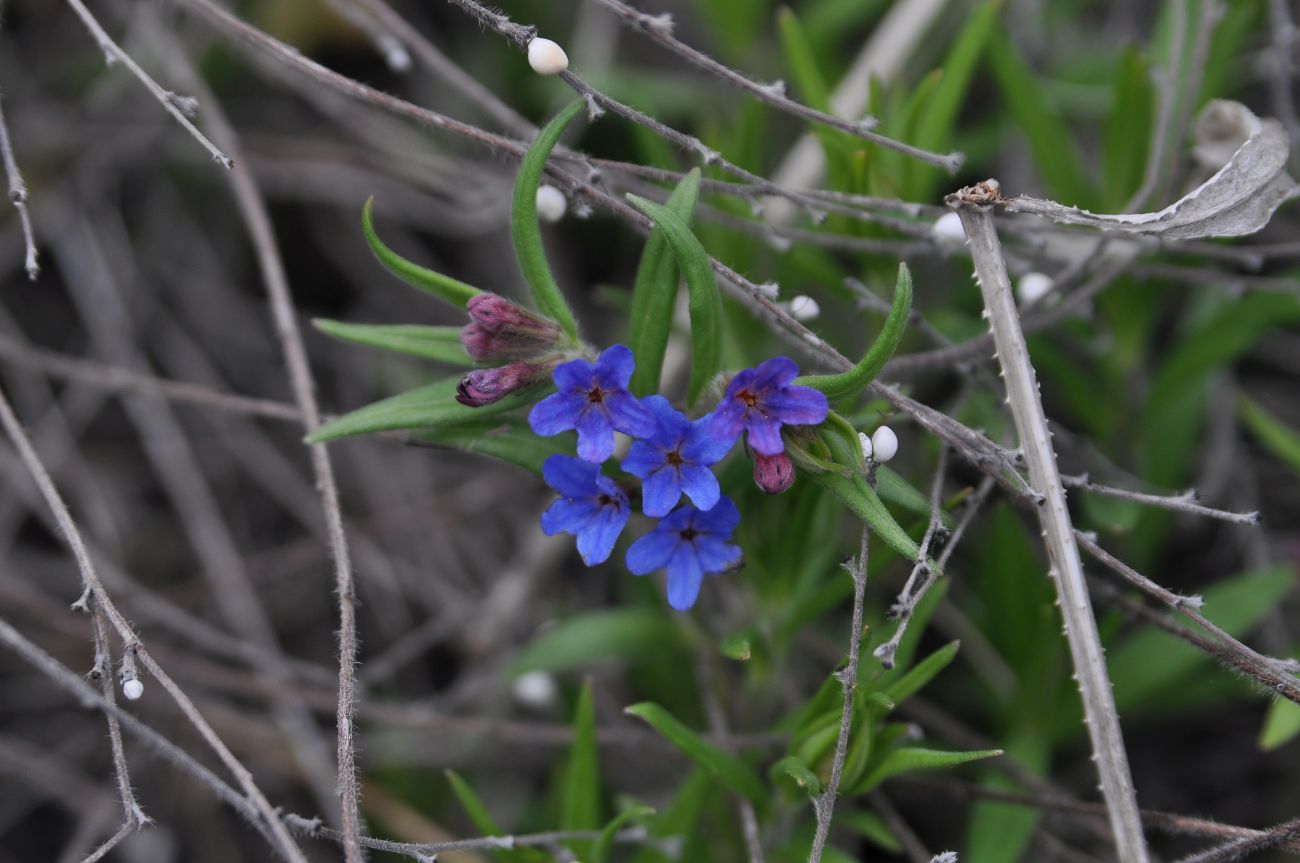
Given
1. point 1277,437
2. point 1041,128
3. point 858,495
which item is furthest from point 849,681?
point 1041,128

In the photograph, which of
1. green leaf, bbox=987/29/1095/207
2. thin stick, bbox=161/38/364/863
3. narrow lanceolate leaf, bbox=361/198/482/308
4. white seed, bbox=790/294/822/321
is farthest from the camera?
green leaf, bbox=987/29/1095/207

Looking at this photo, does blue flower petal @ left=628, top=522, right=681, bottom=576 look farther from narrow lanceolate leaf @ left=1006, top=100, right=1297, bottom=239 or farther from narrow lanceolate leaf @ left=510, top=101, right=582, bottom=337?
narrow lanceolate leaf @ left=1006, top=100, right=1297, bottom=239

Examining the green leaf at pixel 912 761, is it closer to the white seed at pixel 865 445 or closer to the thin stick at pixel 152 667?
the white seed at pixel 865 445

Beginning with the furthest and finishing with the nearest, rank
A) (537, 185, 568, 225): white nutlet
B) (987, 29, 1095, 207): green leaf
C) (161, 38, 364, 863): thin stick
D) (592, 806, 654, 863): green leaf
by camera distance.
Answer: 1. (987, 29, 1095, 207): green leaf
2. (537, 185, 568, 225): white nutlet
3. (592, 806, 654, 863): green leaf
4. (161, 38, 364, 863): thin stick

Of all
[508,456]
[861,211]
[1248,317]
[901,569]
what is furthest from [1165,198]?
[508,456]

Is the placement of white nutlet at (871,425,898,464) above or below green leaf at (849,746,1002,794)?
above

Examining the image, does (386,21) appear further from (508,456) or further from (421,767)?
(421,767)

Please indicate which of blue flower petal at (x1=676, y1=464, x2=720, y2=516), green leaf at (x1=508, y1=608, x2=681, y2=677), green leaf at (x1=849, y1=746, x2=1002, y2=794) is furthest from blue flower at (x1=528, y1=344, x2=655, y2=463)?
green leaf at (x1=508, y1=608, x2=681, y2=677)

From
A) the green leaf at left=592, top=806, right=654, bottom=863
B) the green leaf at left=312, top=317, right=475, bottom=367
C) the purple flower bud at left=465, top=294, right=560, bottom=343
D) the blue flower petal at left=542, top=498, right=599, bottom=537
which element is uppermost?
the green leaf at left=312, top=317, right=475, bottom=367

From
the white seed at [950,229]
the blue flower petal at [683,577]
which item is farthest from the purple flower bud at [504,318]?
the white seed at [950,229]
